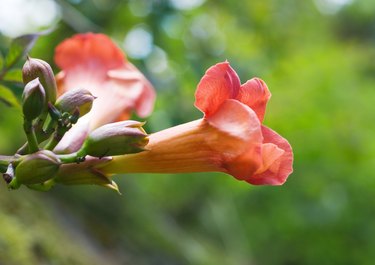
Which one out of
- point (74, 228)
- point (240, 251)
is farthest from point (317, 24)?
point (74, 228)

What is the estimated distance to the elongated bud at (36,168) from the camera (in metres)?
0.77

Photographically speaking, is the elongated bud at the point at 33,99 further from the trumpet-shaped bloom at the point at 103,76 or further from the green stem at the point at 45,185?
the trumpet-shaped bloom at the point at 103,76

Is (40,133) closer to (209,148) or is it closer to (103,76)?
(209,148)

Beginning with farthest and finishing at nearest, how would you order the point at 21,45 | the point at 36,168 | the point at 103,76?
the point at 103,76, the point at 21,45, the point at 36,168

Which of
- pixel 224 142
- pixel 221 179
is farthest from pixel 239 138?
pixel 221 179

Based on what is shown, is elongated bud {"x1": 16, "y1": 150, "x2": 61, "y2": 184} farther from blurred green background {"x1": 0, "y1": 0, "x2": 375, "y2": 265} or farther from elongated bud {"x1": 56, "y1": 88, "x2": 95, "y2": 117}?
blurred green background {"x1": 0, "y1": 0, "x2": 375, "y2": 265}

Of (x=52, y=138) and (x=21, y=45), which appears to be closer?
(x=52, y=138)

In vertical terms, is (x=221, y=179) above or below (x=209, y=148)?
below

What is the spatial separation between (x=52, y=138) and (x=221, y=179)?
3589 mm

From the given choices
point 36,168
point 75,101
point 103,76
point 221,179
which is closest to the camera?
point 36,168

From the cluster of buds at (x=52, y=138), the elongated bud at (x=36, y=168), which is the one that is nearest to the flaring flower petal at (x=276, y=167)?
the cluster of buds at (x=52, y=138)

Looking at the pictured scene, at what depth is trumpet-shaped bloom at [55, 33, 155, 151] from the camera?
1.16 meters

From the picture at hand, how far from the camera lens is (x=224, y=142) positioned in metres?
0.86

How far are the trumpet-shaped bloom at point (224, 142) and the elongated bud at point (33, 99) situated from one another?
154mm
